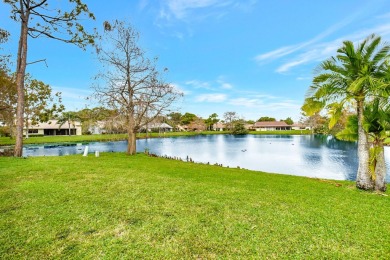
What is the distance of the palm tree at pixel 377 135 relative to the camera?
8.27 metres

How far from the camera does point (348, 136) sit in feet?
31.9

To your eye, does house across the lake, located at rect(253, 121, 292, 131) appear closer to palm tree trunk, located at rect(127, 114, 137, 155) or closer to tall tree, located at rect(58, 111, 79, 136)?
tall tree, located at rect(58, 111, 79, 136)

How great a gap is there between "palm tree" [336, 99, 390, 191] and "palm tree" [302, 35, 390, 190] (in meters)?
0.18

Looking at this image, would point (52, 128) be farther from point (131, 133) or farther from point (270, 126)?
point (270, 126)

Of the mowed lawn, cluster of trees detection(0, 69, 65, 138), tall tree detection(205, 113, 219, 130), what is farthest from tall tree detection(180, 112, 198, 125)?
the mowed lawn

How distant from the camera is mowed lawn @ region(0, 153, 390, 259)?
336 cm

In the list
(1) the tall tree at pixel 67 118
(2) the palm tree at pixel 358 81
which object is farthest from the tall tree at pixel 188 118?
(2) the palm tree at pixel 358 81

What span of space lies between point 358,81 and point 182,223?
25.9 ft

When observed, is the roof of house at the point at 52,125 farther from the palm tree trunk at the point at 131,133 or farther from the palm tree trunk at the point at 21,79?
the palm tree trunk at the point at 21,79

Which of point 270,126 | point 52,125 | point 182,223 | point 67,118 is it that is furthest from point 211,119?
point 182,223

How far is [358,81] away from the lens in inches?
307

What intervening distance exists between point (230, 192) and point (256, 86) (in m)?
45.9

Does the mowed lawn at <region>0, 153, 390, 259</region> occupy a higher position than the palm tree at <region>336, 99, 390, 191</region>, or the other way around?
the palm tree at <region>336, 99, 390, 191</region>

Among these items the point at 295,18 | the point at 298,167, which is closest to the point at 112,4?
the point at 295,18
